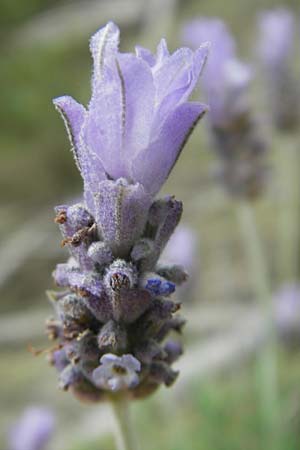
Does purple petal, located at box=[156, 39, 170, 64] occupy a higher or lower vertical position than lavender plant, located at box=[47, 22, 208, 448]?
higher

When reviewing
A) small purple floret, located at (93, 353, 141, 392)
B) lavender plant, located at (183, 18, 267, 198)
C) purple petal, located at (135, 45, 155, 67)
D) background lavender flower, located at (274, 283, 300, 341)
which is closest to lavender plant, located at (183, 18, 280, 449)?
lavender plant, located at (183, 18, 267, 198)

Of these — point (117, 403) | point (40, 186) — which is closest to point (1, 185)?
point (40, 186)

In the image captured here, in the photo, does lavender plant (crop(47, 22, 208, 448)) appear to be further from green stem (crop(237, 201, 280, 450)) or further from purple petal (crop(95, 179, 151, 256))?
green stem (crop(237, 201, 280, 450))

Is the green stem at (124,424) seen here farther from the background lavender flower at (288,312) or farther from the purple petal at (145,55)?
the background lavender flower at (288,312)

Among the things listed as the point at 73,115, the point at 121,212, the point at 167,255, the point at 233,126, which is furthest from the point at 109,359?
the point at 167,255

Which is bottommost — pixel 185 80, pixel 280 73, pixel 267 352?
pixel 185 80

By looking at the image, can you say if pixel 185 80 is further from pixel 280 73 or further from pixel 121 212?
pixel 280 73
